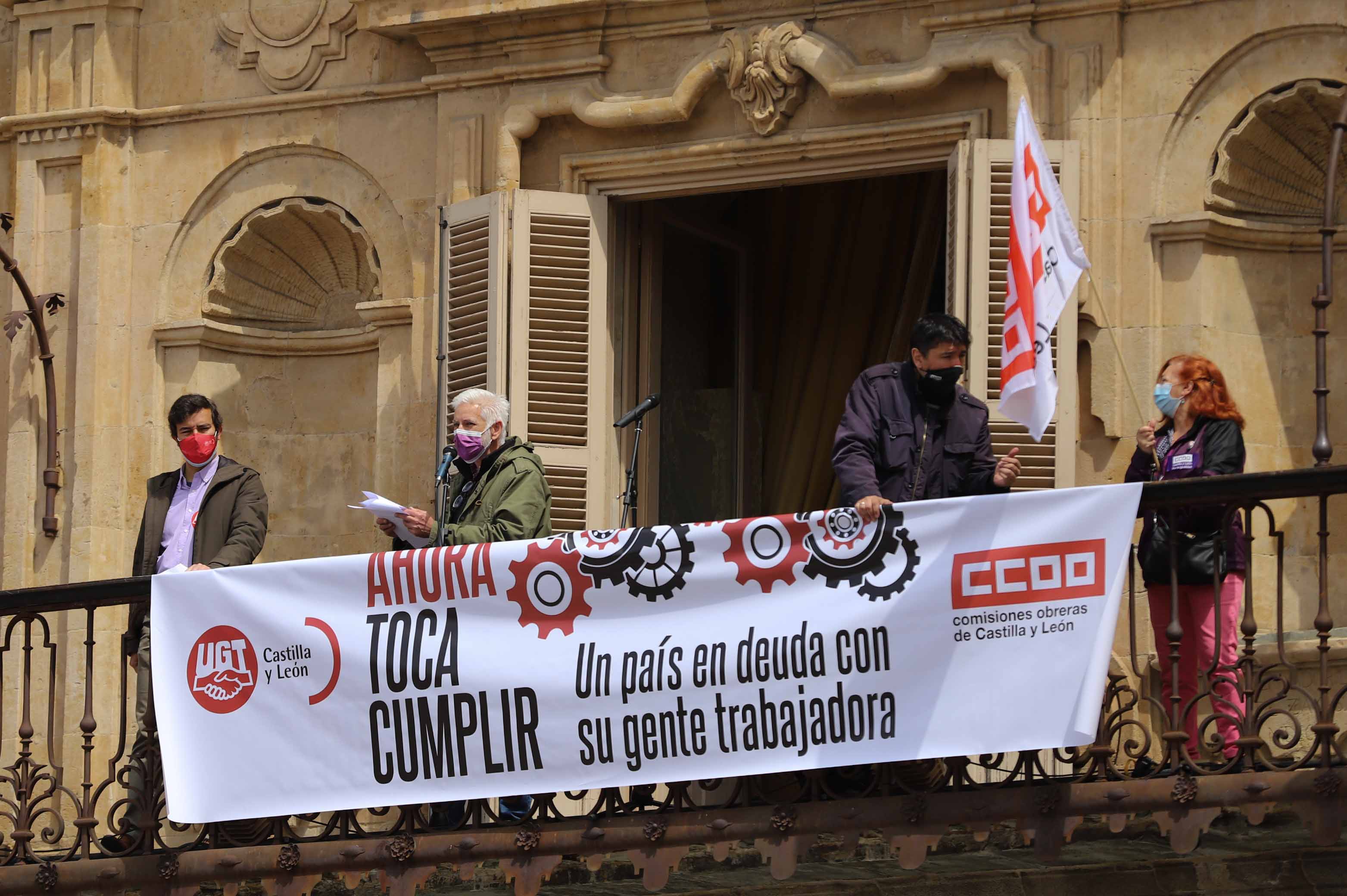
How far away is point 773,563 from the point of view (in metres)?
9.69

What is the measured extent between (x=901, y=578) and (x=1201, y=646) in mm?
1243

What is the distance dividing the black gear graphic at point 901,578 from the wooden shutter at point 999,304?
7.39ft

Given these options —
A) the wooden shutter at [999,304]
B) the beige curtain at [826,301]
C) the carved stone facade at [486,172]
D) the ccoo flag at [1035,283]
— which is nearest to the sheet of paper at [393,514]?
the carved stone facade at [486,172]

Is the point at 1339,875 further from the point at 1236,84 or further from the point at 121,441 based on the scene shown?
the point at 121,441

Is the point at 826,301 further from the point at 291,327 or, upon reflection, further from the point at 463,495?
the point at 463,495

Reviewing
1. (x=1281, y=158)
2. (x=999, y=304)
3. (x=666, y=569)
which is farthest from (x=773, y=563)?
(x=1281, y=158)

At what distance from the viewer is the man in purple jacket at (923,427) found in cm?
977

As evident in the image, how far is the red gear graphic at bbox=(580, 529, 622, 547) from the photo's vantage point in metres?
9.90

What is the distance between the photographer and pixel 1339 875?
375 inches

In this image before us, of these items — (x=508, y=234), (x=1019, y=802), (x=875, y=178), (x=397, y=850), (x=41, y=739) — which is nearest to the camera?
(x=1019, y=802)

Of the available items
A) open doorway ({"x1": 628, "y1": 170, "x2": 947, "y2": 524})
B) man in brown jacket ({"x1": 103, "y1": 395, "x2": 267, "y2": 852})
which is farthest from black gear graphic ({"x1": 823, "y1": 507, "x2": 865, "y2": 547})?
open doorway ({"x1": 628, "y1": 170, "x2": 947, "y2": 524})

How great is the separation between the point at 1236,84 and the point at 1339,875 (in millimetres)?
4014

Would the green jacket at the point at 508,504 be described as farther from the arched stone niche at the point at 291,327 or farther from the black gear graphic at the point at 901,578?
the arched stone niche at the point at 291,327

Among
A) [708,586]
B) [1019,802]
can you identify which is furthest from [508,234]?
[1019,802]
